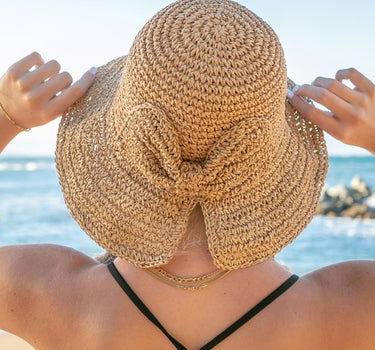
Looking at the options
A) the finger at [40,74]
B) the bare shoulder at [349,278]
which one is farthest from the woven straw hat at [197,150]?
the finger at [40,74]

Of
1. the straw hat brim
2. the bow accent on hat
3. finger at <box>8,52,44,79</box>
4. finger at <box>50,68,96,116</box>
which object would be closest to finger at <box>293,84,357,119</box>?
the straw hat brim

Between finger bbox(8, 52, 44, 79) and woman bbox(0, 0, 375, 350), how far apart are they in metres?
0.28

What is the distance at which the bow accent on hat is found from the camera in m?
1.10

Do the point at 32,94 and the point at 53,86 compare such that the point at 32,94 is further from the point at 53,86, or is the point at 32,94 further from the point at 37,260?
the point at 37,260

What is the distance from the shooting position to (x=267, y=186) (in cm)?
120

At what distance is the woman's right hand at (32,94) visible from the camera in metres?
1.32

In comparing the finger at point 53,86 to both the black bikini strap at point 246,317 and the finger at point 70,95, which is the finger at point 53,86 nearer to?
the finger at point 70,95

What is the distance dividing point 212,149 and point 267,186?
0.55ft

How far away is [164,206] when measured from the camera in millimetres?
1170

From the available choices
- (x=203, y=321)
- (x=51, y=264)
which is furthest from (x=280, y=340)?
(x=51, y=264)

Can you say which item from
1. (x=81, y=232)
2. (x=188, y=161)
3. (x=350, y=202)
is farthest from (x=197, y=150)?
(x=350, y=202)

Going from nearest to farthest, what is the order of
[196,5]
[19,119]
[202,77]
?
1. [202,77]
2. [196,5]
3. [19,119]

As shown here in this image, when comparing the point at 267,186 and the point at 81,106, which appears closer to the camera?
the point at 267,186

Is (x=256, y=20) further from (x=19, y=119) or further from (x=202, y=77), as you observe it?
(x=19, y=119)
